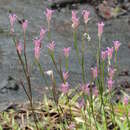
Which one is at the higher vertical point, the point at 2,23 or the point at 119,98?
the point at 2,23

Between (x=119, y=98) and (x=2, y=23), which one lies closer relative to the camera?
(x=119, y=98)

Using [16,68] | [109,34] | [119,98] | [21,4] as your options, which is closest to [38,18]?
[21,4]

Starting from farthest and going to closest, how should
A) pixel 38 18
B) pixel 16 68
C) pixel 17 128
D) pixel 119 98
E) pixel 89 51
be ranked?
pixel 38 18 < pixel 89 51 < pixel 16 68 < pixel 119 98 < pixel 17 128

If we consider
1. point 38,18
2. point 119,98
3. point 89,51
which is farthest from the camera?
point 38,18

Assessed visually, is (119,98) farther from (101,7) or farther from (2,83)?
(101,7)

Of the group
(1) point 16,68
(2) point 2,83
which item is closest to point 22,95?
(2) point 2,83

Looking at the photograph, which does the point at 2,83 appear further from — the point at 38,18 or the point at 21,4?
the point at 21,4
